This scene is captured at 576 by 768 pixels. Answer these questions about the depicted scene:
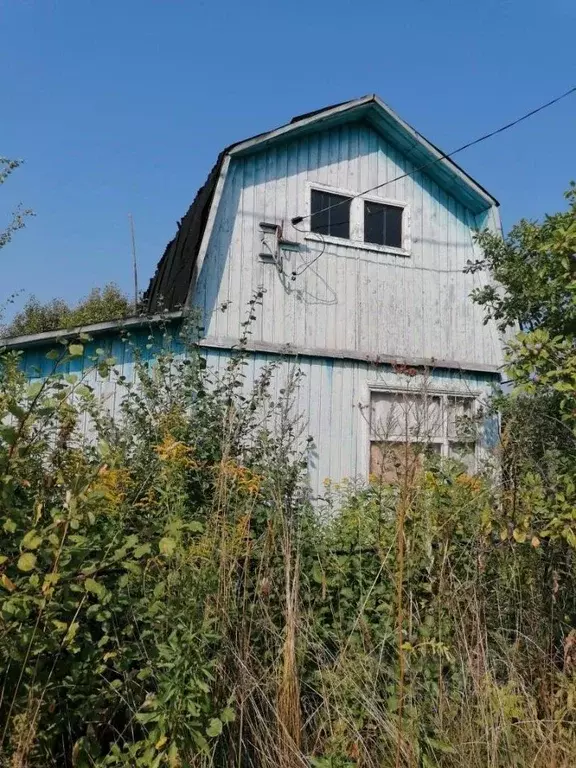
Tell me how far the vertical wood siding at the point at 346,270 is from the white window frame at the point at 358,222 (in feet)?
0.21

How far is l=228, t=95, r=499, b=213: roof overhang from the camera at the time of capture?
8523 mm

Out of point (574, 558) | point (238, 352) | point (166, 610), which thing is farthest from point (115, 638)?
point (238, 352)

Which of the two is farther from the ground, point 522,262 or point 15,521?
point 522,262

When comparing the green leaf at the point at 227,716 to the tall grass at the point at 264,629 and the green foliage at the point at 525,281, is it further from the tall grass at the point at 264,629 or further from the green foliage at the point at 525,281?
the green foliage at the point at 525,281

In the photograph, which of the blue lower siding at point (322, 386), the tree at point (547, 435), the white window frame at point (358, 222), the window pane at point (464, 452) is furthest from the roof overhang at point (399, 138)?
the tree at point (547, 435)

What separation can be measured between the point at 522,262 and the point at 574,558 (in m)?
5.17

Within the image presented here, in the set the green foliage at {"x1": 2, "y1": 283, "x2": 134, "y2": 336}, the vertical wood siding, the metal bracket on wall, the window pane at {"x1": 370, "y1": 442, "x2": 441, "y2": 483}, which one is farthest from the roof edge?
the green foliage at {"x1": 2, "y1": 283, "x2": 134, "y2": 336}

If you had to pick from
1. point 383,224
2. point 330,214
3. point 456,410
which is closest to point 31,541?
point 330,214

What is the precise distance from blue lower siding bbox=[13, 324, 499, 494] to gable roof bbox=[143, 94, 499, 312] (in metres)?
0.77

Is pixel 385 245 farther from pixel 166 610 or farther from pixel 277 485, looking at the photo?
pixel 166 610

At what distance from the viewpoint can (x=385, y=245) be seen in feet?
30.3

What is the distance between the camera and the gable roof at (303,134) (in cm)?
794

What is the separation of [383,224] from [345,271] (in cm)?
106

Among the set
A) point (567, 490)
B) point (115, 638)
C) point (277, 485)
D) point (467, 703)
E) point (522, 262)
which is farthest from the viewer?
point (522, 262)
